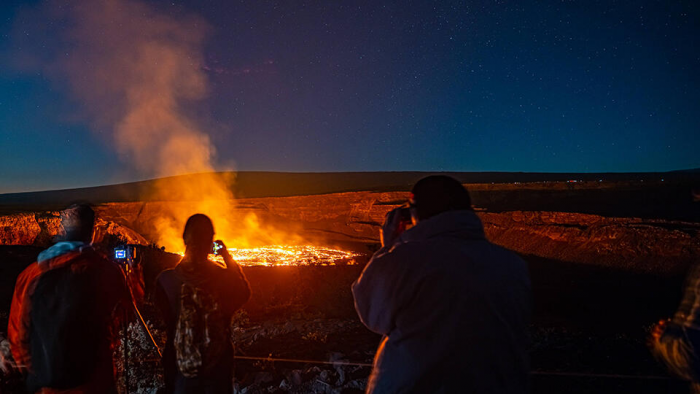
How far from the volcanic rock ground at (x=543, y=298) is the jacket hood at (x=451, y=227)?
1.29 meters

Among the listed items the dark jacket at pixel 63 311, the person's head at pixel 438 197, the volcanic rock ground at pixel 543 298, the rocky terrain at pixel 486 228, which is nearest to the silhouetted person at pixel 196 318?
the dark jacket at pixel 63 311

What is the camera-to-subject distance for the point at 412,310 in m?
1.82

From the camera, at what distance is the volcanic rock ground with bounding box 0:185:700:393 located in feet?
19.8

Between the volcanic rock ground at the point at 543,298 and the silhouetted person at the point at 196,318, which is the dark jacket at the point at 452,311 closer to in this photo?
the volcanic rock ground at the point at 543,298

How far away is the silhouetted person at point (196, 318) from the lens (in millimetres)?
2918

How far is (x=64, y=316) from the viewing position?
2.77m

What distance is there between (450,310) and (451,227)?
1.22ft

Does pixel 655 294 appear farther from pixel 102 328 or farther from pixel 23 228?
pixel 23 228

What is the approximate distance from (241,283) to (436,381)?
1.89 meters

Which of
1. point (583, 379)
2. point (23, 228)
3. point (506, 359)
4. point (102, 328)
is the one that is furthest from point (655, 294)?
point (23, 228)

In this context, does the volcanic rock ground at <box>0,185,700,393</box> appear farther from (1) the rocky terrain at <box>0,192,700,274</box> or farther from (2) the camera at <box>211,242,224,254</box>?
(2) the camera at <box>211,242,224,254</box>

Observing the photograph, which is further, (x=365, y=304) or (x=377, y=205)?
(x=377, y=205)

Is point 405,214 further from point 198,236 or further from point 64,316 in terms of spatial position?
point 64,316

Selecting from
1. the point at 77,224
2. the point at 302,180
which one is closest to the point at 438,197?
the point at 77,224
